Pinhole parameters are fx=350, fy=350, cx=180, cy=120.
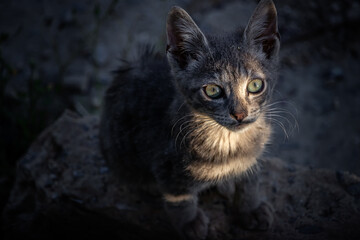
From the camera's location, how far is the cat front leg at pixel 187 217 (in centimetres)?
291

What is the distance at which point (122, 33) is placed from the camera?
20.6 ft

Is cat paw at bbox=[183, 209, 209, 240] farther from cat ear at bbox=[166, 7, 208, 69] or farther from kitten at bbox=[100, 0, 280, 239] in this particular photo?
cat ear at bbox=[166, 7, 208, 69]

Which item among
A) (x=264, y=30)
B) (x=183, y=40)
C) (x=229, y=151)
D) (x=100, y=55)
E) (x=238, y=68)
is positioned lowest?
(x=229, y=151)

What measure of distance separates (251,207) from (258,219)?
0.11 metres

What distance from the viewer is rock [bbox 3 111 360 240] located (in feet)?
9.86

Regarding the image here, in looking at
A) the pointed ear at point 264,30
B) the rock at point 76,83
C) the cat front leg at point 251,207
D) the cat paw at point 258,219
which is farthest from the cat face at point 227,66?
the rock at point 76,83

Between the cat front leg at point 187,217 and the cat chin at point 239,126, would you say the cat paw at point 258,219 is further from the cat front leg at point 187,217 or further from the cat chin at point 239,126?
the cat chin at point 239,126

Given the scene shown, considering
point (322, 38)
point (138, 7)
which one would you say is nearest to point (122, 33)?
point (138, 7)

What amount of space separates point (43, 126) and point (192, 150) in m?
2.53

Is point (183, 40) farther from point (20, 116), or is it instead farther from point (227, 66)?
point (20, 116)

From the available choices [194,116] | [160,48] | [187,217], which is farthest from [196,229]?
[160,48]

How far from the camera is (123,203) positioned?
10.9 feet

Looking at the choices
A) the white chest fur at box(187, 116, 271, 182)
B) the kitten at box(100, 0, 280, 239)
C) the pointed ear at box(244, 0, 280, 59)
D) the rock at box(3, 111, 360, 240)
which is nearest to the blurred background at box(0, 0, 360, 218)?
the rock at box(3, 111, 360, 240)

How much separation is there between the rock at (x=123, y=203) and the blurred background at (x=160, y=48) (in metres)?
0.86
